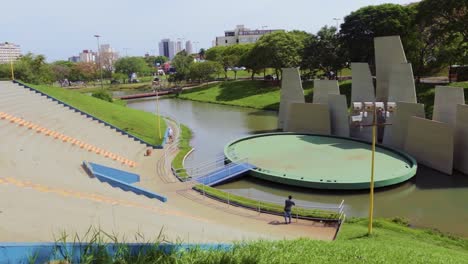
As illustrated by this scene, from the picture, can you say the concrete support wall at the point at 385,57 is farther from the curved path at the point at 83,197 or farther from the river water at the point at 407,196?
the curved path at the point at 83,197

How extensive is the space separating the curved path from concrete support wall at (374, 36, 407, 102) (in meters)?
15.8

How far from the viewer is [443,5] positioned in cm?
3128

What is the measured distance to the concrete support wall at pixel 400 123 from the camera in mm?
21781

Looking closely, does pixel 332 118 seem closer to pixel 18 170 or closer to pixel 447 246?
pixel 447 246

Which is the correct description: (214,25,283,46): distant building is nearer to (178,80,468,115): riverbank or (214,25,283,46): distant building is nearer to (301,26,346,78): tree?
(178,80,468,115): riverbank

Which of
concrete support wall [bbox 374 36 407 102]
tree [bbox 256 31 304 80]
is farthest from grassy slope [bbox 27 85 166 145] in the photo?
tree [bbox 256 31 304 80]

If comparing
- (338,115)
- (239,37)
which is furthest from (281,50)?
(239,37)

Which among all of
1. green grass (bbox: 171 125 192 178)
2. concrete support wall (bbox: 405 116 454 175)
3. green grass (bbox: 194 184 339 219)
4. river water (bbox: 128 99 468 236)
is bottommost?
river water (bbox: 128 99 468 236)

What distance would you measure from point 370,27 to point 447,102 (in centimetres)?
2162

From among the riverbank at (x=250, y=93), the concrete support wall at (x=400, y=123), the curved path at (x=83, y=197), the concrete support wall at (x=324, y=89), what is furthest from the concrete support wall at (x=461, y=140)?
the riverbank at (x=250, y=93)

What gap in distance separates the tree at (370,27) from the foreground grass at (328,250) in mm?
29759

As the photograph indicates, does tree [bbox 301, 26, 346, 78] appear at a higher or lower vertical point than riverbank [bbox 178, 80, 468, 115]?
higher

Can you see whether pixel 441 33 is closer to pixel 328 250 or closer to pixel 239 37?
pixel 328 250

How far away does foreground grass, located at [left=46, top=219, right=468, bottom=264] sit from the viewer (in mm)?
5781
